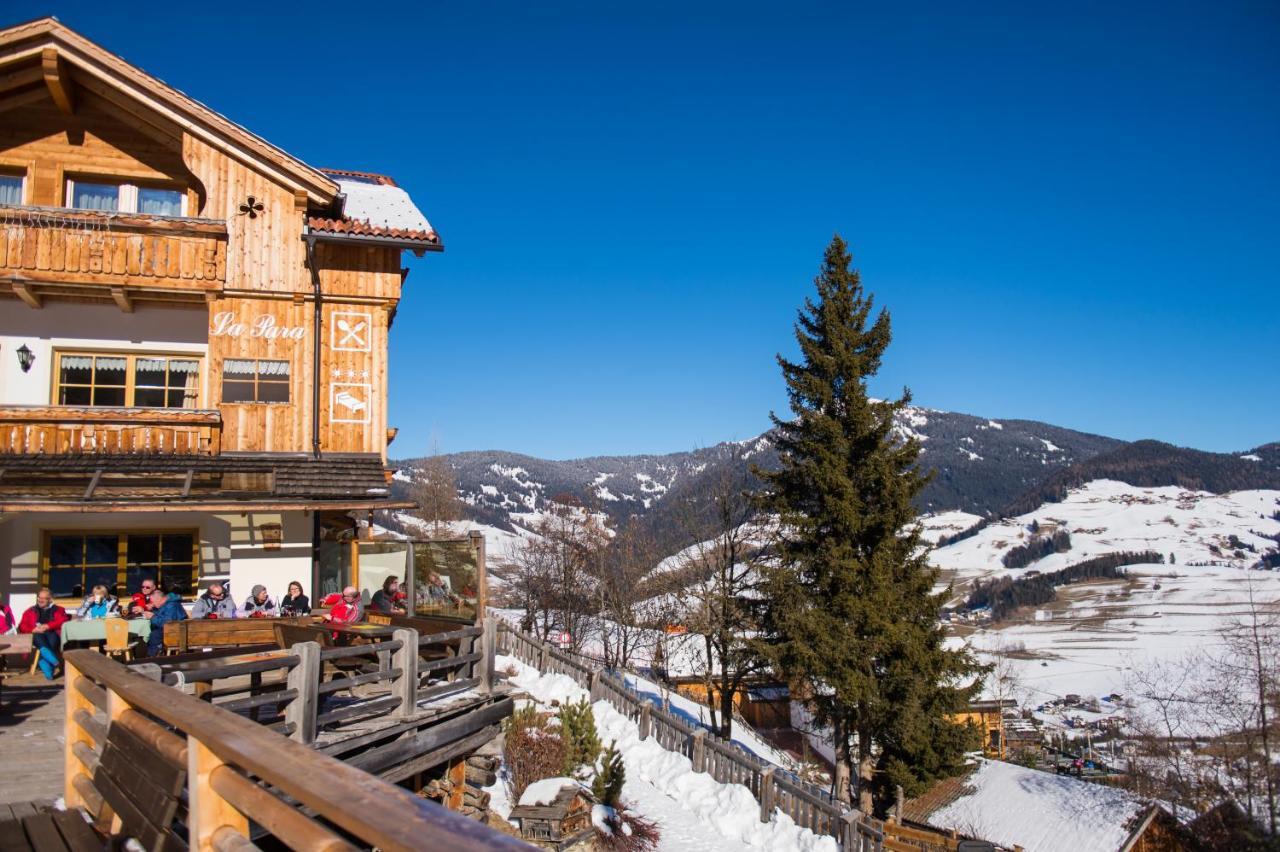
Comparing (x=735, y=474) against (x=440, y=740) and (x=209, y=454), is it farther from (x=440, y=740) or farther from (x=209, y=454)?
(x=440, y=740)

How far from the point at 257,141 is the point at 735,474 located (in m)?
23.9

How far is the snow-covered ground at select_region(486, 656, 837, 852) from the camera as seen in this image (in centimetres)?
1568

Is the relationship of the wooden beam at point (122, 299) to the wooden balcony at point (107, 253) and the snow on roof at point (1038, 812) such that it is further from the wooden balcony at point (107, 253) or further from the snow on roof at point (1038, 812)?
the snow on roof at point (1038, 812)

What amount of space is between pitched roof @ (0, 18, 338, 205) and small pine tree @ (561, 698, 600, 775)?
1160 centimetres

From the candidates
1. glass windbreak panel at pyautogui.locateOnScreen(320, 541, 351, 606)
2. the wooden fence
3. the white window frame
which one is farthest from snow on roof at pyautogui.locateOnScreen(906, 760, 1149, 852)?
the white window frame

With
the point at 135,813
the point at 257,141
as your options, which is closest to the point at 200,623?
the point at 135,813

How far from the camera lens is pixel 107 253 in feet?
55.9

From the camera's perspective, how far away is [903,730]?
86.5ft

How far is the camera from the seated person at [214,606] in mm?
14502

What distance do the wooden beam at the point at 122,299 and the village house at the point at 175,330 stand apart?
0.11ft

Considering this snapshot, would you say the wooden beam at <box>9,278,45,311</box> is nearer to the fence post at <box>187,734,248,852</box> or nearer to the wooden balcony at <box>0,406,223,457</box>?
the wooden balcony at <box>0,406,223,457</box>

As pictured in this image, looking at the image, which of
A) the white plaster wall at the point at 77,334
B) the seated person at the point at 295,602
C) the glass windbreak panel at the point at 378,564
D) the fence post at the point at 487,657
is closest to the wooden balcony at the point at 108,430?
the white plaster wall at the point at 77,334

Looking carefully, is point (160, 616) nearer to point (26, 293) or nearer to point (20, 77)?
point (26, 293)

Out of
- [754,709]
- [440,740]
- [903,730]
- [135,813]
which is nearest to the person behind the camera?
[135,813]
